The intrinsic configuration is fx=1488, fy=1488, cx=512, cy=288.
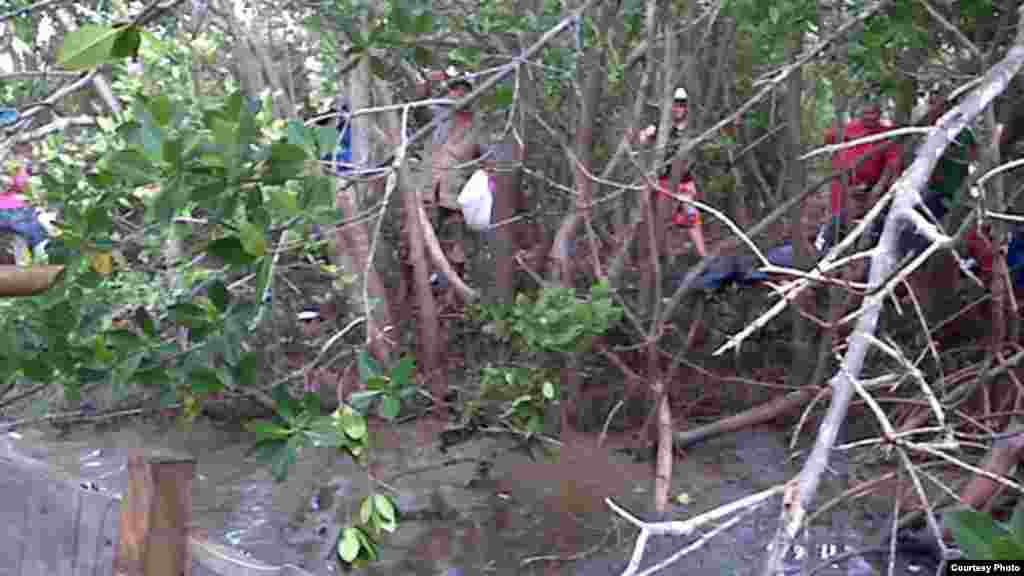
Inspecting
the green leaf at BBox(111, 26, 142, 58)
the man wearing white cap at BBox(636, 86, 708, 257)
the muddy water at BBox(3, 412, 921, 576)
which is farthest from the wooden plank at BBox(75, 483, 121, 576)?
the man wearing white cap at BBox(636, 86, 708, 257)

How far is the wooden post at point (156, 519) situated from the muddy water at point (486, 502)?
2.43 metres

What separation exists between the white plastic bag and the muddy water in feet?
3.45

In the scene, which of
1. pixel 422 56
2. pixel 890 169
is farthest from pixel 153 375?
pixel 890 169

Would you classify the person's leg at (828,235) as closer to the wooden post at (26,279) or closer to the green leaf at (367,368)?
the green leaf at (367,368)

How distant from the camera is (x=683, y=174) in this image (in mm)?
6887

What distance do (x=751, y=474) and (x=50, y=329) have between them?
390 cm

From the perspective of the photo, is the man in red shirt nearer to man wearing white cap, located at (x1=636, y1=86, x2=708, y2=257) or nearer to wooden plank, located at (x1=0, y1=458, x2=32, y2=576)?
man wearing white cap, located at (x1=636, y1=86, x2=708, y2=257)

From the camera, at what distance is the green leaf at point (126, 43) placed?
123 inches

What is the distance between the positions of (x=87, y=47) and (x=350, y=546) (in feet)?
4.95

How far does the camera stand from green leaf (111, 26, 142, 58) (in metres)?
3.13

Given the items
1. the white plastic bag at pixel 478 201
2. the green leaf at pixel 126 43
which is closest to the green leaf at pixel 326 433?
the green leaf at pixel 126 43

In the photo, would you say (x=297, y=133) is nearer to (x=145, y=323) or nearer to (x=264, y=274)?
(x=264, y=274)

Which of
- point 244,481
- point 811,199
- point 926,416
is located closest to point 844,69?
point 811,199

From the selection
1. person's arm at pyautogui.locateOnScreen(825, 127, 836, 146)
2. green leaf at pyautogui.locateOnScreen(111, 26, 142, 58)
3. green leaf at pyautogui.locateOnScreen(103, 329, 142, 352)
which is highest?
green leaf at pyautogui.locateOnScreen(111, 26, 142, 58)
